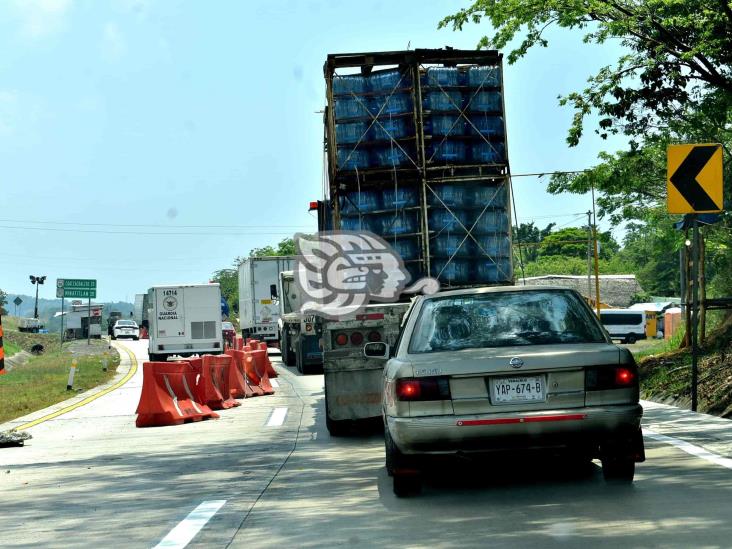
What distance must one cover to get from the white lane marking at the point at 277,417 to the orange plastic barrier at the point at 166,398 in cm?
107

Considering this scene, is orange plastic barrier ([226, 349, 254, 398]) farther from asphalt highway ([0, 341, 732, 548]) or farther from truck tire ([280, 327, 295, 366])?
truck tire ([280, 327, 295, 366])

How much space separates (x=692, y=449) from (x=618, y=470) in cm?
225

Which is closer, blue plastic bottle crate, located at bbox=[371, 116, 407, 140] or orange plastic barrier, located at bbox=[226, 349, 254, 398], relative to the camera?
blue plastic bottle crate, located at bbox=[371, 116, 407, 140]

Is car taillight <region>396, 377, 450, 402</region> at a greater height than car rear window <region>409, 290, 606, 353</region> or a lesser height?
lesser

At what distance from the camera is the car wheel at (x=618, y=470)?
8.99 m

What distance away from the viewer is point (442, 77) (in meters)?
17.0

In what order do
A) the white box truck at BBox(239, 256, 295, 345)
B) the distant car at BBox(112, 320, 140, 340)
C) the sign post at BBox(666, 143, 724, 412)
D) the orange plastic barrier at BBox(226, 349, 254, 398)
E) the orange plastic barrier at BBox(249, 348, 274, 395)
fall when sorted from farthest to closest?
the distant car at BBox(112, 320, 140, 340), the white box truck at BBox(239, 256, 295, 345), the orange plastic barrier at BBox(249, 348, 274, 395), the orange plastic barrier at BBox(226, 349, 254, 398), the sign post at BBox(666, 143, 724, 412)

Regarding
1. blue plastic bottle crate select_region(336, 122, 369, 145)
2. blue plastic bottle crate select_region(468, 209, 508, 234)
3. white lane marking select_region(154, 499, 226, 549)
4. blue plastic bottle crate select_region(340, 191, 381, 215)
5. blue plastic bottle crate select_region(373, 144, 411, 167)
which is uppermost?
blue plastic bottle crate select_region(336, 122, 369, 145)

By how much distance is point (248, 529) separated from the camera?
25.3 ft

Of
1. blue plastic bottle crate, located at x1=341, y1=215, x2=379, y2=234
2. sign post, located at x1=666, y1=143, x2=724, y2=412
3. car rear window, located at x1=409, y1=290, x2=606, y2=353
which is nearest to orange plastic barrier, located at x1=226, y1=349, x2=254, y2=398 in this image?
blue plastic bottle crate, located at x1=341, y1=215, x2=379, y2=234

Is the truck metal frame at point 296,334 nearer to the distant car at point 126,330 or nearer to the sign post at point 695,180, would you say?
the sign post at point 695,180

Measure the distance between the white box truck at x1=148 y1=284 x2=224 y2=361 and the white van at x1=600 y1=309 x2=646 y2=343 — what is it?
39083 mm

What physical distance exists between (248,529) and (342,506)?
1.00 m

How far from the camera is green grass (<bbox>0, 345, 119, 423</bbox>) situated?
23.7 meters
